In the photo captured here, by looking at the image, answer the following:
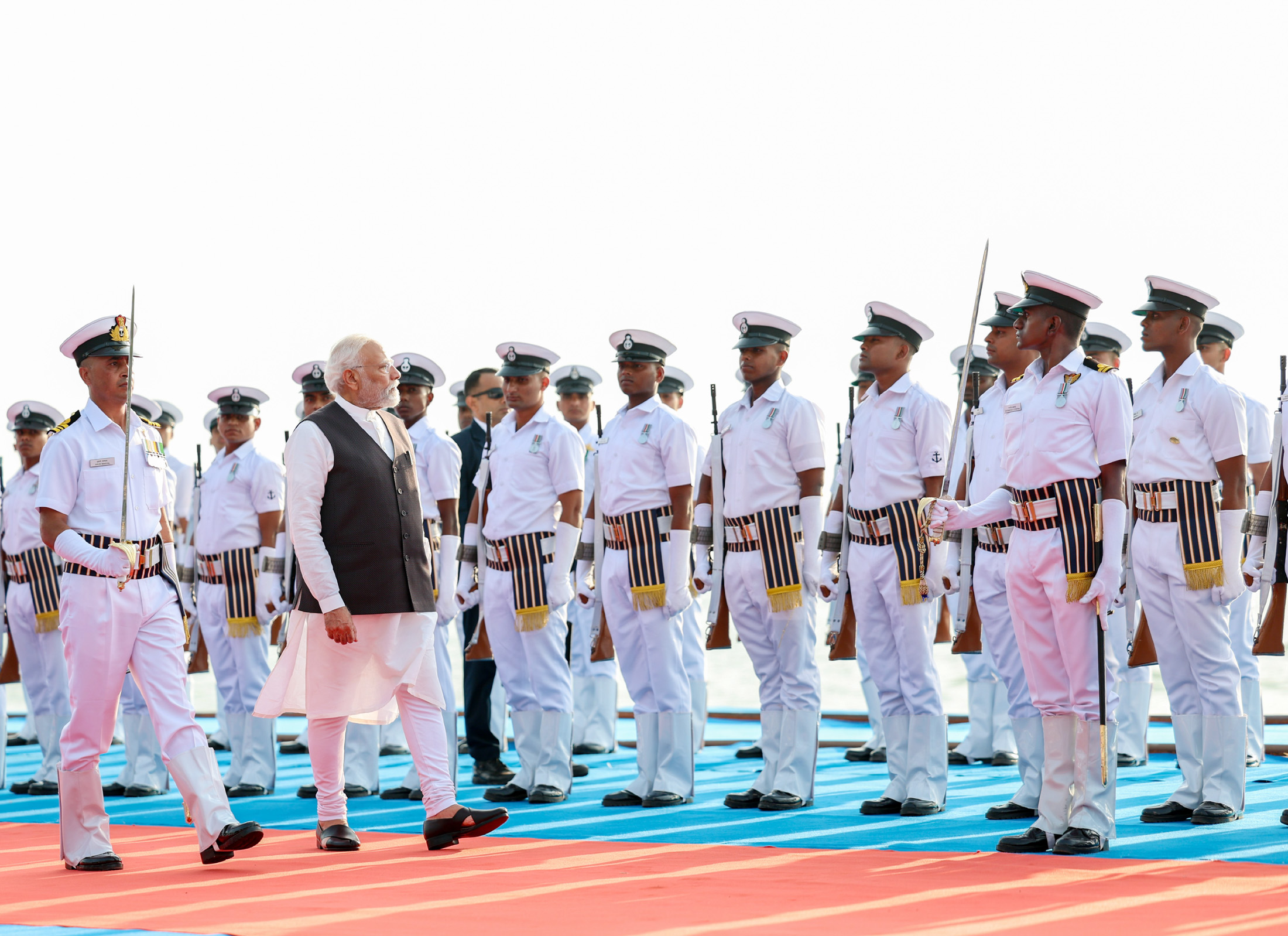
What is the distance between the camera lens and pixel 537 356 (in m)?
7.61

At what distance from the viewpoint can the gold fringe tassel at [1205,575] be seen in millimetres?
6051

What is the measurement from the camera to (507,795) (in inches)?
287

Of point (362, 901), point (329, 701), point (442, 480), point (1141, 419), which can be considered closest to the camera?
point (362, 901)

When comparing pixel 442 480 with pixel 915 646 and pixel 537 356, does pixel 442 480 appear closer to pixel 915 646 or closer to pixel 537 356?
pixel 537 356

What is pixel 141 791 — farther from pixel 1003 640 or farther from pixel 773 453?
pixel 1003 640

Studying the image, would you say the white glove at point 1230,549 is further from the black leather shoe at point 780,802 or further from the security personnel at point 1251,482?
the black leather shoe at point 780,802

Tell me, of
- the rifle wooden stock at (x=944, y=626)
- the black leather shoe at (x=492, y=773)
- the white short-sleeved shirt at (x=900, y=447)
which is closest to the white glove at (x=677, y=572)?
the white short-sleeved shirt at (x=900, y=447)

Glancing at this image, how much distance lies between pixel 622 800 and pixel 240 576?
2.56 meters

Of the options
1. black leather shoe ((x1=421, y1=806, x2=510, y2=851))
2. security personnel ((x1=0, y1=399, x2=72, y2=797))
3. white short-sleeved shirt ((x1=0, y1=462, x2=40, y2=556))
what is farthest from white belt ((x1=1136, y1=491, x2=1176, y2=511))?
white short-sleeved shirt ((x1=0, y1=462, x2=40, y2=556))

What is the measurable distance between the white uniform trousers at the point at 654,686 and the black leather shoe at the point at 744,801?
0.74 feet

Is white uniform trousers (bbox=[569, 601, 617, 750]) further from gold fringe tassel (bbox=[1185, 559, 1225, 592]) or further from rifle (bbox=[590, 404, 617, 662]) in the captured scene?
gold fringe tassel (bbox=[1185, 559, 1225, 592])

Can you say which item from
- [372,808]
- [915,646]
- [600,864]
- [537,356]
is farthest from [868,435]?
[372,808]

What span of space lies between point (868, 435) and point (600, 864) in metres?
2.42

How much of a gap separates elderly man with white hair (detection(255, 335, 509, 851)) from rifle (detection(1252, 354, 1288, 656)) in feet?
10.3
